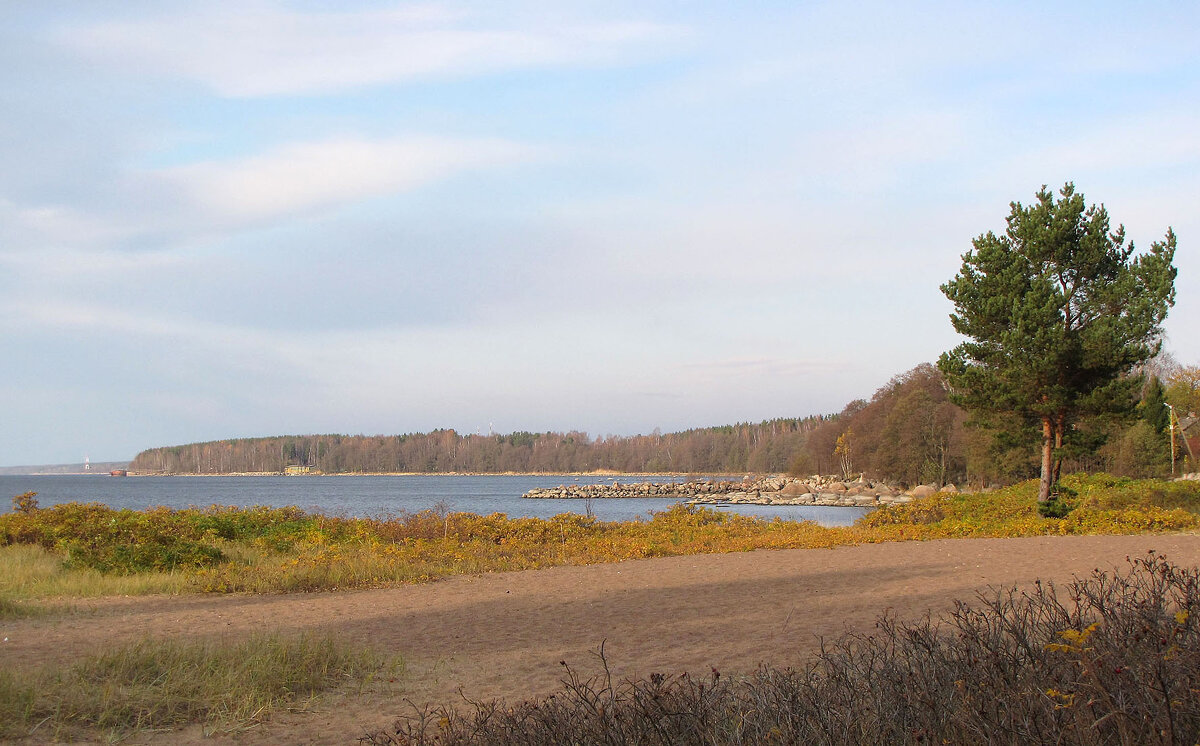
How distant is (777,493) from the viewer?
209ft

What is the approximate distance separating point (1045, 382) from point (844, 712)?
18931mm

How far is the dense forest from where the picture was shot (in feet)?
135

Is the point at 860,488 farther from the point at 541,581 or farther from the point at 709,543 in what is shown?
the point at 541,581

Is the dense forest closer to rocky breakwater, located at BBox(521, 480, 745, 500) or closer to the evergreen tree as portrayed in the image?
the evergreen tree

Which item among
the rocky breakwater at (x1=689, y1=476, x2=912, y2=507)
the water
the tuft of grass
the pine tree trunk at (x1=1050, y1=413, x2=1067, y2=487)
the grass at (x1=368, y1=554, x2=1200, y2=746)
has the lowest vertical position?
the water

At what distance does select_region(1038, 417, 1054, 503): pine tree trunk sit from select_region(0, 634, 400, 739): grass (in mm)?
18206

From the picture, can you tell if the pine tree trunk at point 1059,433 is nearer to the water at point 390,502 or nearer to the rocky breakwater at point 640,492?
the water at point 390,502

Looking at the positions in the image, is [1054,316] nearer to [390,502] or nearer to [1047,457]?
[1047,457]

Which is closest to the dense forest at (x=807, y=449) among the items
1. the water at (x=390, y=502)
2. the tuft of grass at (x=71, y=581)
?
the water at (x=390, y=502)

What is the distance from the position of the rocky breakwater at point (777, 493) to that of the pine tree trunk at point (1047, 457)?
22168mm

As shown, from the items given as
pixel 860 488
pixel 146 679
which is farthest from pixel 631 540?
pixel 860 488

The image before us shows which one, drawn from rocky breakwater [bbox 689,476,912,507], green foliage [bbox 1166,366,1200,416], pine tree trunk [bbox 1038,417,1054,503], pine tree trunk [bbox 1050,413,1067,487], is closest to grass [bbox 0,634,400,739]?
pine tree trunk [bbox 1038,417,1054,503]

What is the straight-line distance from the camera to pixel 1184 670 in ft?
10.4

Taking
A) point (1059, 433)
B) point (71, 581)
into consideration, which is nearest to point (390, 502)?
point (71, 581)
